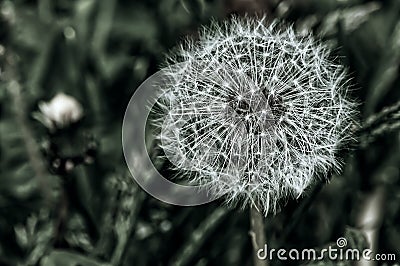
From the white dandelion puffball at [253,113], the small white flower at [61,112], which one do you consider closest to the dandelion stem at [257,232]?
the white dandelion puffball at [253,113]

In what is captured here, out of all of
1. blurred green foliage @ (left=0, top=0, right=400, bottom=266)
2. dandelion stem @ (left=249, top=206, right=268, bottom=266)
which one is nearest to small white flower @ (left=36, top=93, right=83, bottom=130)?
blurred green foliage @ (left=0, top=0, right=400, bottom=266)

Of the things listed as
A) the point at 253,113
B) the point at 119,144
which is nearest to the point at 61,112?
the point at 119,144

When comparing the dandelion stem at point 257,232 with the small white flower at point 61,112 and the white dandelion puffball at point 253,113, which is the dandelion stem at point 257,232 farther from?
the small white flower at point 61,112

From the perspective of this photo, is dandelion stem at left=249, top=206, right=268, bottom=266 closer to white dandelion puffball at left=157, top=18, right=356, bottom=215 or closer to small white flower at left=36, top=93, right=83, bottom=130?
white dandelion puffball at left=157, top=18, right=356, bottom=215

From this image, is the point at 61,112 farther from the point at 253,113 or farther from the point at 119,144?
the point at 253,113

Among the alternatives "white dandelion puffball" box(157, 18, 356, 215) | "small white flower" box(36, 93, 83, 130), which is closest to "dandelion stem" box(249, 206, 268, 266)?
"white dandelion puffball" box(157, 18, 356, 215)

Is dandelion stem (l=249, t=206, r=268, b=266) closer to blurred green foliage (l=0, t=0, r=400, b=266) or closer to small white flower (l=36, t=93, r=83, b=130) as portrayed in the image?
blurred green foliage (l=0, t=0, r=400, b=266)

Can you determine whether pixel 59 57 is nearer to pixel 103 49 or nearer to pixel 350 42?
pixel 103 49

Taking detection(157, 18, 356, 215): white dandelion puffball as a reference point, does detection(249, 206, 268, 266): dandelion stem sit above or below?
below
